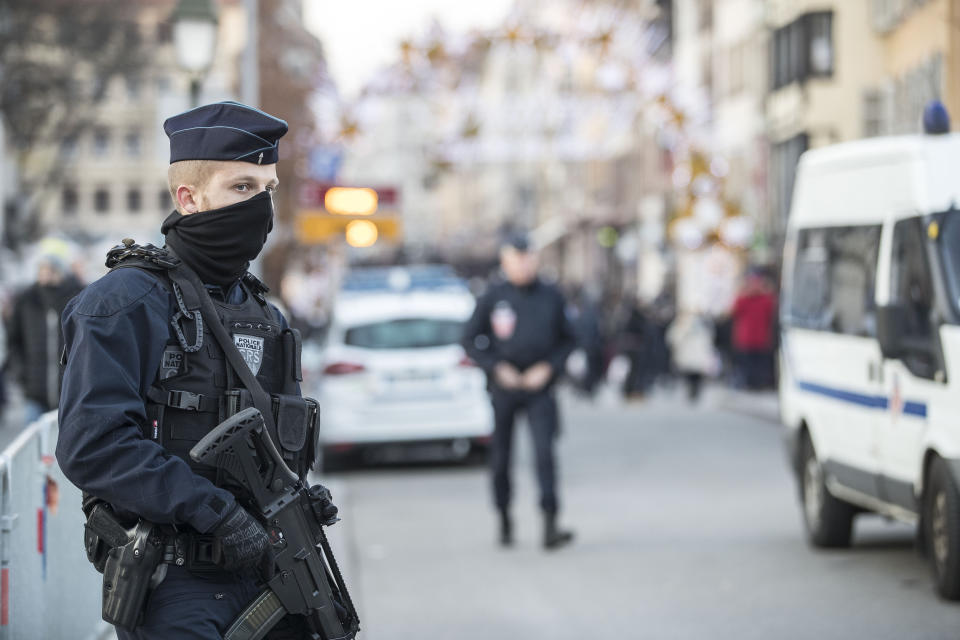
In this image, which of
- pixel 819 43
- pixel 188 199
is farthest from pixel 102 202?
pixel 188 199

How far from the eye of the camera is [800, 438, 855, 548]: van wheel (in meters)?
11.0

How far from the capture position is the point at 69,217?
3917 inches

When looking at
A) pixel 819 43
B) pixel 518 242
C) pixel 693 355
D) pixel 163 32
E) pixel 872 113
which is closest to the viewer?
pixel 518 242

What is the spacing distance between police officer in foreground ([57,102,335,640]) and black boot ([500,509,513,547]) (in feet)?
24.9

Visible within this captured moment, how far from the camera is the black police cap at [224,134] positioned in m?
4.17

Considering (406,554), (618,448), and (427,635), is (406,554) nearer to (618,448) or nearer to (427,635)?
(427,635)

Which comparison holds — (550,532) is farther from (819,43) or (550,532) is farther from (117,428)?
(819,43)

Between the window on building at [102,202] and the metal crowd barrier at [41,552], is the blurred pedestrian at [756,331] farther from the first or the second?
the window on building at [102,202]

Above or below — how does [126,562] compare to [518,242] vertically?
below

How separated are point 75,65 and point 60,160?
5.23 meters

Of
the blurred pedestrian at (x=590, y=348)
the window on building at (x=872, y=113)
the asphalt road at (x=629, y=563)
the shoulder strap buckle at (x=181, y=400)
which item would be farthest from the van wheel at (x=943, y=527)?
the window on building at (x=872, y=113)

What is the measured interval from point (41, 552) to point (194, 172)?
3012 mm

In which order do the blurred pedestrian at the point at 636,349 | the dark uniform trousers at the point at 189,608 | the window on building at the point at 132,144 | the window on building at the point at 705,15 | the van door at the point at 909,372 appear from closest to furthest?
the dark uniform trousers at the point at 189,608
the van door at the point at 909,372
the blurred pedestrian at the point at 636,349
the window on building at the point at 705,15
the window on building at the point at 132,144

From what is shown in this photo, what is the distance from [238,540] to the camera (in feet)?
12.9
